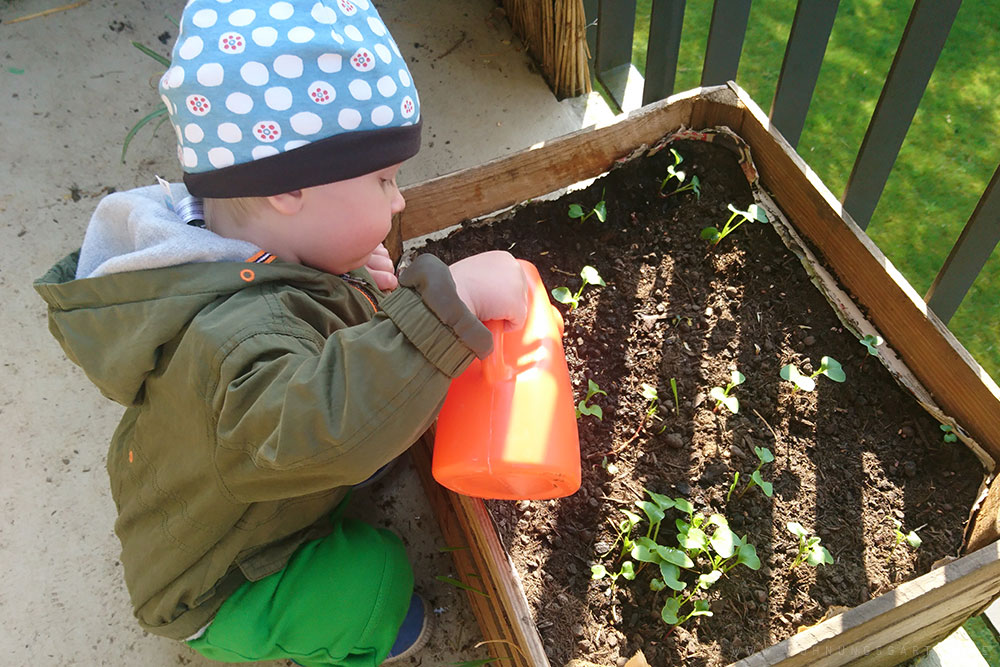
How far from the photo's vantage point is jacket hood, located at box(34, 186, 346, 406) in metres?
1.07

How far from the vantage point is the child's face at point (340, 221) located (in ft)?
3.67

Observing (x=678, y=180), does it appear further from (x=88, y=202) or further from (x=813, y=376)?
(x=88, y=202)

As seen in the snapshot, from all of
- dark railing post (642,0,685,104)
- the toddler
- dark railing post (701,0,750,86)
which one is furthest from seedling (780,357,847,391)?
dark railing post (642,0,685,104)

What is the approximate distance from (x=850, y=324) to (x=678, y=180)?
1.65 ft

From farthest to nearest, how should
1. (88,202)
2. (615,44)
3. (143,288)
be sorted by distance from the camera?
(615,44), (88,202), (143,288)

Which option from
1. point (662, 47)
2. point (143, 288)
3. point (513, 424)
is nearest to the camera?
point (143, 288)

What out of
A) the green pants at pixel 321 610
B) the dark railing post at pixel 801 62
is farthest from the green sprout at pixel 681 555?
the dark railing post at pixel 801 62

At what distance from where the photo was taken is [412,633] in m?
1.65

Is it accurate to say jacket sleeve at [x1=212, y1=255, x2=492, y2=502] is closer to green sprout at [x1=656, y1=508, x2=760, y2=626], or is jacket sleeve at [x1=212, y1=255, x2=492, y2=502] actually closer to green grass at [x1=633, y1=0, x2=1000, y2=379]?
green sprout at [x1=656, y1=508, x2=760, y2=626]

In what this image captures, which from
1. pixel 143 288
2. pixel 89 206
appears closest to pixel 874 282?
A: pixel 143 288

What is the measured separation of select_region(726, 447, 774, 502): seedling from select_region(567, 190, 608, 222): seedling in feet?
1.98

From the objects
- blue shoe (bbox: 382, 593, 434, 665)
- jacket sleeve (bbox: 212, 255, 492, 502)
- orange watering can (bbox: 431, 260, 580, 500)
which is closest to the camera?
jacket sleeve (bbox: 212, 255, 492, 502)

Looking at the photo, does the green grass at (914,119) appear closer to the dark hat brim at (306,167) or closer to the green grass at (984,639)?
the green grass at (984,639)

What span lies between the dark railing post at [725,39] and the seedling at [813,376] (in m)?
0.96
